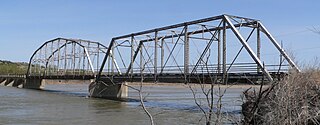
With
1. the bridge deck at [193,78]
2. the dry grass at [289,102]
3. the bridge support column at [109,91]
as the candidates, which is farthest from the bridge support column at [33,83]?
the dry grass at [289,102]

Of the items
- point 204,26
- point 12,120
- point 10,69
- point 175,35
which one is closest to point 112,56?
point 175,35

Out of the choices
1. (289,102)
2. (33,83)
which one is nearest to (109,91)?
(33,83)

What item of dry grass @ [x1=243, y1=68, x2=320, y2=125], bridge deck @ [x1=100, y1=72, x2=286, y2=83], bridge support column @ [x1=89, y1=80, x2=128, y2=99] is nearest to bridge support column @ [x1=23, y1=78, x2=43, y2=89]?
bridge support column @ [x1=89, y1=80, x2=128, y2=99]

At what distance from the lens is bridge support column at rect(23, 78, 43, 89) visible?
118588mm

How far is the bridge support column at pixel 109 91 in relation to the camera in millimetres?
70938

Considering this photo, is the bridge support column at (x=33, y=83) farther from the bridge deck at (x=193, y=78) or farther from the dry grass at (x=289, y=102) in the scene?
the dry grass at (x=289, y=102)

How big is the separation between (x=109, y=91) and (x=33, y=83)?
56552 millimetres

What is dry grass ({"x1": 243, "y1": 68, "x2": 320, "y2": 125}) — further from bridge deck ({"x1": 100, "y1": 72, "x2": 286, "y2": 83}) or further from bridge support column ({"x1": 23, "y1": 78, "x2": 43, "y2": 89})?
bridge support column ({"x1": 23, "y1": 78, "x2": 43, "y2": 89})

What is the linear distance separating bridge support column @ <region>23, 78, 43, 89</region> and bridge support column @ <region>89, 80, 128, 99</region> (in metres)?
48.1

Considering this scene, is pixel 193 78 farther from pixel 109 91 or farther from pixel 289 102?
pixel 289 102

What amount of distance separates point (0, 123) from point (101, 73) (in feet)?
154

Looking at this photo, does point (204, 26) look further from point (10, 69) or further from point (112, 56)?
point (10, 69)

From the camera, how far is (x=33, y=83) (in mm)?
122562

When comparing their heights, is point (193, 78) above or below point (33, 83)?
above
